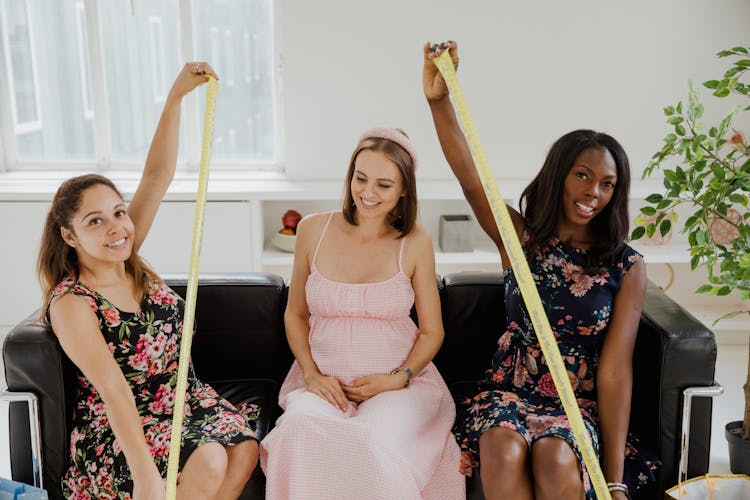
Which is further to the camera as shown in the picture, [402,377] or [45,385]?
[402,377]

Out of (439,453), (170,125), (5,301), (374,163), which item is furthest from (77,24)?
(439,453)

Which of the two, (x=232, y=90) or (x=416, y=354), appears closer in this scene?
(x=416, y=354)

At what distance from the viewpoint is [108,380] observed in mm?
1889

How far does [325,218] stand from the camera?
2.43 m

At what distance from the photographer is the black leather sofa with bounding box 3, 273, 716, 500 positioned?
2039mm

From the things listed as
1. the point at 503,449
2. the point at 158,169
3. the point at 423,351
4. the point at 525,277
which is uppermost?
the point at 158,169

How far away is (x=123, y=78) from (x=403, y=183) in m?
2.55

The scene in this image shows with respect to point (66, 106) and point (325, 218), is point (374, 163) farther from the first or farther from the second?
point (66, 106)

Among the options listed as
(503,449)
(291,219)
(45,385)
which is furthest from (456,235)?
(45,385)

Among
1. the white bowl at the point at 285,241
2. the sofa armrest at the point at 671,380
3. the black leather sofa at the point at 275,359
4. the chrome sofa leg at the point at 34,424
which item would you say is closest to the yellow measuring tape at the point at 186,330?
the black leather sofa at the point at 275,359

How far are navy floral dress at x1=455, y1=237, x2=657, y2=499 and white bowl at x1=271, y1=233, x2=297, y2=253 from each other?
181 centimetres

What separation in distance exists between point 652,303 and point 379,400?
89cm

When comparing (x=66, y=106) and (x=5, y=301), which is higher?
(x=66, y=106)

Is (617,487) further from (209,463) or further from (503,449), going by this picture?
(209,463)
